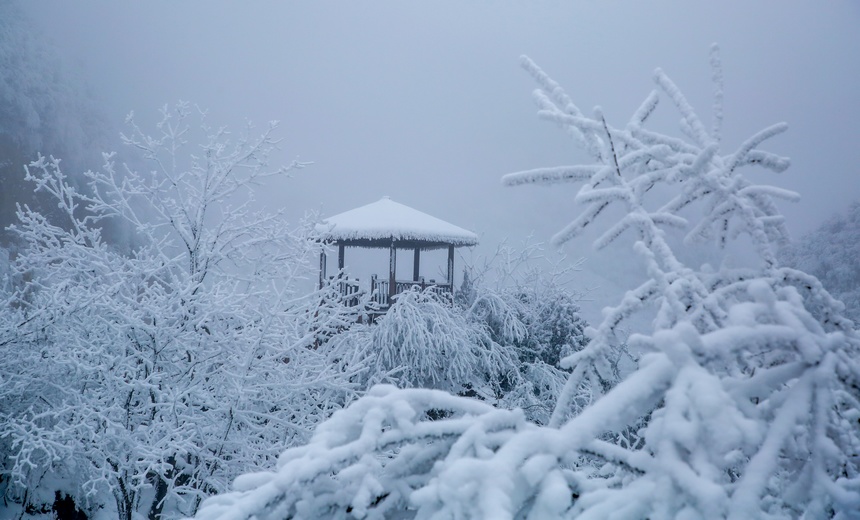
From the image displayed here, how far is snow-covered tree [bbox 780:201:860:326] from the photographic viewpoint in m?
25.2

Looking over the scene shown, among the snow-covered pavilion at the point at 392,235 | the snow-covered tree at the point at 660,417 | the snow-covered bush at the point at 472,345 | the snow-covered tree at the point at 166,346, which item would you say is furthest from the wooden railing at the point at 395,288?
the snow-covered tree at the point at 660,417

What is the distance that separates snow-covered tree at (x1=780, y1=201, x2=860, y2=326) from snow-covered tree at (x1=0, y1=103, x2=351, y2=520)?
2614 centimetres

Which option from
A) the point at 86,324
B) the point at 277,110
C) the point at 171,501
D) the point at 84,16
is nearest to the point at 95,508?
the point at 171,501

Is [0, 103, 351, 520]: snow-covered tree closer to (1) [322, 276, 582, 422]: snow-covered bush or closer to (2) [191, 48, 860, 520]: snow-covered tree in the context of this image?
(1) [322, 276, 582, 422]: snow-covered bush

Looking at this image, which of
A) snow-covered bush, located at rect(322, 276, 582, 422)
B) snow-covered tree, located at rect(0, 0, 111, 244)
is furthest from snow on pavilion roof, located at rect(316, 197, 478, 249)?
snow-covered tree, located at rect(0, 0, 111, 244)

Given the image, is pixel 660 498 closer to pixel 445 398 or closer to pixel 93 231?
pixel 445 398

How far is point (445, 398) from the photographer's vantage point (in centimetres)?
139

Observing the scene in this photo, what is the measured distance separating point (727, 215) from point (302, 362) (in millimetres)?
6378

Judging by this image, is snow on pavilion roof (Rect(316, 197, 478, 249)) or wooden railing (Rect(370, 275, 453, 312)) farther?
snow on pavilion roof (Rect(316, 197, 478, 249))

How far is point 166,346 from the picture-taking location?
20.0 feet

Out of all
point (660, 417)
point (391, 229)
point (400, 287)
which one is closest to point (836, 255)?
point (400, 287)

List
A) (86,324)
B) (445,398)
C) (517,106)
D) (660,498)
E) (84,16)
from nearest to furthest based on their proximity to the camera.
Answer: (660,498), (445,398), (86,324), (84,16), (517,106)

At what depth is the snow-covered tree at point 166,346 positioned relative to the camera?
5.67 meters

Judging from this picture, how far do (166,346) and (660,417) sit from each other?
245 inches
